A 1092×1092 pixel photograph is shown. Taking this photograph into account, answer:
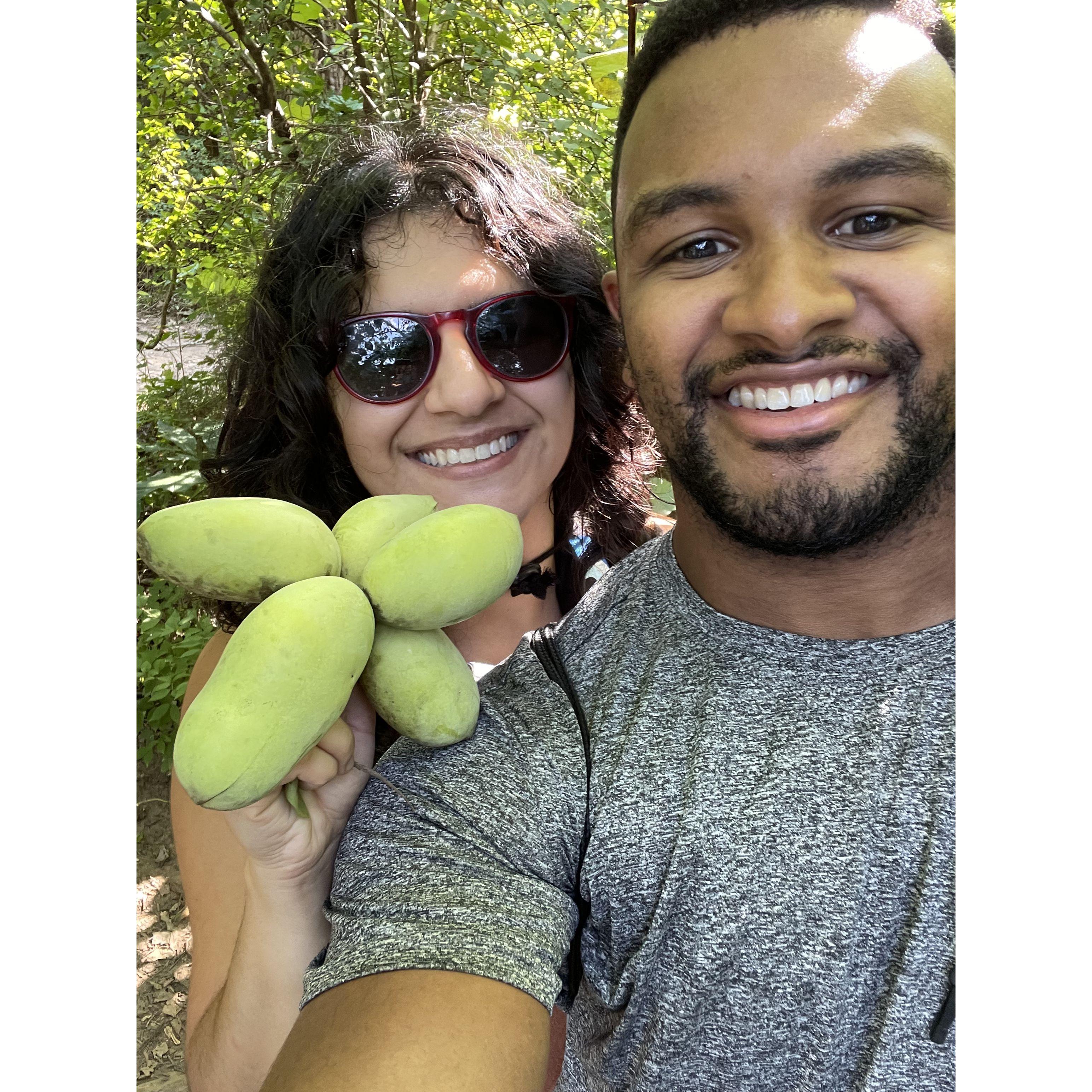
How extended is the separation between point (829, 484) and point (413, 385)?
36.5 inches

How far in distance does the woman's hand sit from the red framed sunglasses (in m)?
0.75

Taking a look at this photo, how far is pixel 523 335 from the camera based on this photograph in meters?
1.97

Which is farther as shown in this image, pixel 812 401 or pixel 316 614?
pixel 812 401

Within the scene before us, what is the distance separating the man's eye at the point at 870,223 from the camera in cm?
124

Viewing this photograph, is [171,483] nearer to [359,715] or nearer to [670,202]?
[359,715]

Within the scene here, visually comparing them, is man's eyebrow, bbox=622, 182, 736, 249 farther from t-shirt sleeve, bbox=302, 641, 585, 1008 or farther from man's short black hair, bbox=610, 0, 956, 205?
t-shirt sleeve, bbox=302, 641, 585, 1008

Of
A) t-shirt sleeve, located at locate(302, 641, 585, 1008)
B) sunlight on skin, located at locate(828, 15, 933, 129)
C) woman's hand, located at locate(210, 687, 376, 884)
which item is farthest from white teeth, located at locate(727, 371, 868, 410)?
woman's hand, located at locate(210, 687, 376, 884)

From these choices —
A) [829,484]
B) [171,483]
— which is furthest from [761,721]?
[171,483]

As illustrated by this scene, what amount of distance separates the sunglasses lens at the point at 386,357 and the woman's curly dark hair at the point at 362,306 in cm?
7

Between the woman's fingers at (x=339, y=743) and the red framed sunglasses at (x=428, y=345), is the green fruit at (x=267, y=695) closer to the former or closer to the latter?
the woman's fingers at (x=339, y=743)

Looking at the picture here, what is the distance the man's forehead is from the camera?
4.02 ft

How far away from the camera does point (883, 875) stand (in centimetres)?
122

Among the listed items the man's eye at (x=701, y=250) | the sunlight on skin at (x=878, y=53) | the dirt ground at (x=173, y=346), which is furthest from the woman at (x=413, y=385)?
the dirt ground at (x=173, y=346)
